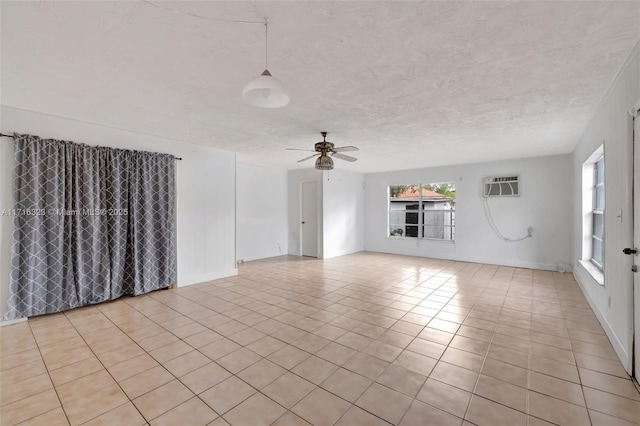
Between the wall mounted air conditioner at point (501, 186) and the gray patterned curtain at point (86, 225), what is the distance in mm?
6816

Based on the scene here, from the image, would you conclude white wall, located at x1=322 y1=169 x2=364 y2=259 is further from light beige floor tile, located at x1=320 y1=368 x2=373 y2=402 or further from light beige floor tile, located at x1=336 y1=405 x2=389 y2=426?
light beige floor tile, located at x1=336 y1=405 x2=389 y2=426

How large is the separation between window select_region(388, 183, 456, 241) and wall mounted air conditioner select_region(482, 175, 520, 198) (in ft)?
2.50

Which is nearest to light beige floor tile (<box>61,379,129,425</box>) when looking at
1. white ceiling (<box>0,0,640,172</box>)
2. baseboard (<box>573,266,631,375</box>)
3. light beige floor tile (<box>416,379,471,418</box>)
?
light beige floor tile (<box>416,379,471,418</box>)

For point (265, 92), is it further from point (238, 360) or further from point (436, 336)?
point (436, 336)

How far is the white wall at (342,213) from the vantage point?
7.47m

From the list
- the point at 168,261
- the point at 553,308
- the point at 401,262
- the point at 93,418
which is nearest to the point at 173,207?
the point at 168,261

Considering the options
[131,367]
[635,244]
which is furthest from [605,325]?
[131,367]

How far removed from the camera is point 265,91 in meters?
1.79

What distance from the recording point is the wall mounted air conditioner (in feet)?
20.7

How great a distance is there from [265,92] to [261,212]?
19.2ft

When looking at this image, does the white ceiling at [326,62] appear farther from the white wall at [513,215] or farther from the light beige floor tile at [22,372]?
the light beige floor tile at [22,372]

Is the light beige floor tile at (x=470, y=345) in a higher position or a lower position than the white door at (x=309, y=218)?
lower

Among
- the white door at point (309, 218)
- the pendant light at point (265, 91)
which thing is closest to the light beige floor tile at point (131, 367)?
the pendant light at point (265, 91)

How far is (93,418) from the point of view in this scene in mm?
1767
